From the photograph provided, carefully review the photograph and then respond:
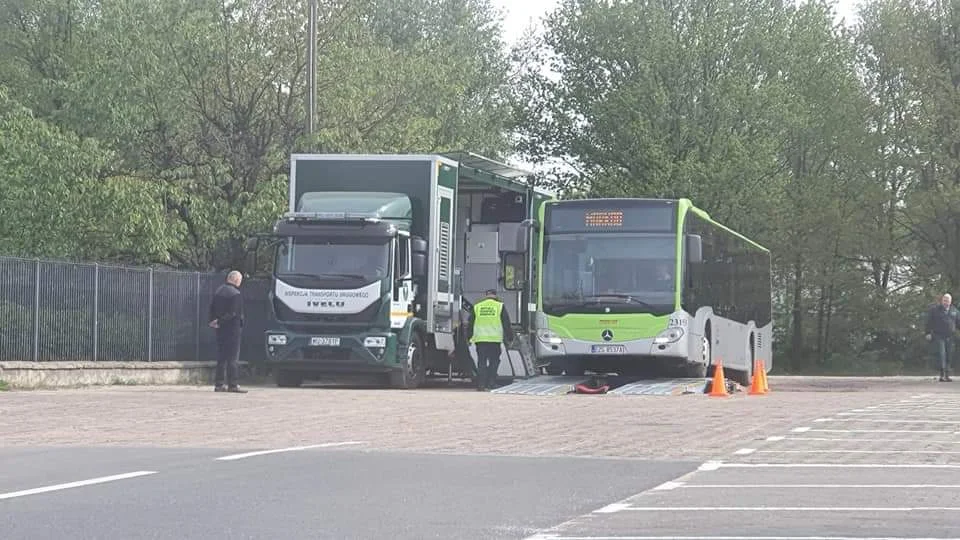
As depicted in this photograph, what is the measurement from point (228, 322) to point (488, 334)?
4.70 m

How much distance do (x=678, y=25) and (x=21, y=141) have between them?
97.9 ft

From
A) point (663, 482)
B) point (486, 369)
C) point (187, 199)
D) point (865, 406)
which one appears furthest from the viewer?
point (187, 199)

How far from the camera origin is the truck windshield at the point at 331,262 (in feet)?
93.7

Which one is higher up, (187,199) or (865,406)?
(187,199)

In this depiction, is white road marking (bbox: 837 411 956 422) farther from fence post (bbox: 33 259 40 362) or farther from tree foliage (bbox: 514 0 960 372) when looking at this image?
tree foliage (bbox: 514 0 960 372)

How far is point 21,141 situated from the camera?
32938 millimetres

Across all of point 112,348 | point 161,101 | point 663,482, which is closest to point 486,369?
point 112,348

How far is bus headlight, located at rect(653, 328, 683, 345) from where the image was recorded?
27359 mm

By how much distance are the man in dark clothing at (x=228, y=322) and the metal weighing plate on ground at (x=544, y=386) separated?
160 inches

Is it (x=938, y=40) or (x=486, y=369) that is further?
(x=938, y=40)

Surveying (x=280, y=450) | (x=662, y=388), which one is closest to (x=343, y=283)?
(x=662, y=388)

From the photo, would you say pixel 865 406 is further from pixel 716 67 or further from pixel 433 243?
pixel 716 67

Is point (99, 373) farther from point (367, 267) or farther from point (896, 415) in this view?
point (896, 415)

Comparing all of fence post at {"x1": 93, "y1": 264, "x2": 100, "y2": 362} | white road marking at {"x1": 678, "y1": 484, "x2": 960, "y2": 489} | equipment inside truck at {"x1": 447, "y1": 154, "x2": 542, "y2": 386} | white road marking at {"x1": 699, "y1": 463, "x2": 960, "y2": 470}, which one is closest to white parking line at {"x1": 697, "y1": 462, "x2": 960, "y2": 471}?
white road marking at {"x1": 699, "y1": 463, "x2": 960, "y2": 470}
